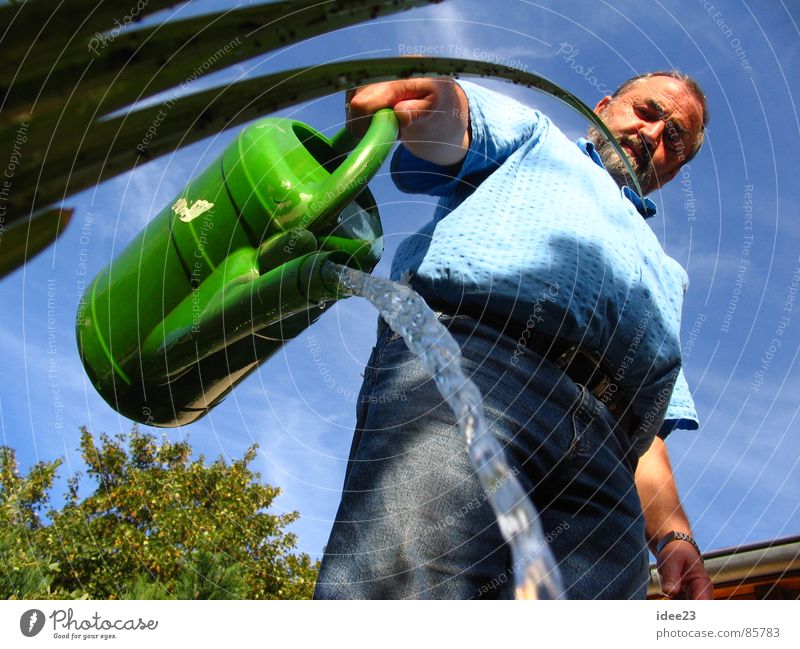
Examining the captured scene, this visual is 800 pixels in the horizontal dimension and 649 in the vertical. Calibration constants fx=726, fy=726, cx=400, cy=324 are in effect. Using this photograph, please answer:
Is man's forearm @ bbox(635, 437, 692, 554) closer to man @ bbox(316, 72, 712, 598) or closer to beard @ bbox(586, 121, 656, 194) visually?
man @ bbox(316, 72, 712, 598)

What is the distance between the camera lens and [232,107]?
0.46 metres

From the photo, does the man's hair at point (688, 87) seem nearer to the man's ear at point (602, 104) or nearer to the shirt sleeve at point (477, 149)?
the man's ear at point (602, 104)

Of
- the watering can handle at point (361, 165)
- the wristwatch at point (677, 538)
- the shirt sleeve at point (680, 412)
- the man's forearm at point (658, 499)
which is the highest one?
the watering can handle at point (361, 165)

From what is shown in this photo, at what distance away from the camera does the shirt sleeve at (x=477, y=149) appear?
2.17 feet

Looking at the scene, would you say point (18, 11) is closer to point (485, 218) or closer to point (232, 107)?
point (232, 107)

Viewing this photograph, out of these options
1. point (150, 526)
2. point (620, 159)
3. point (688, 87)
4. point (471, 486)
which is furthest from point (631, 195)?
point (150, 526)

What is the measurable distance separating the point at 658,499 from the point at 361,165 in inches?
21.5

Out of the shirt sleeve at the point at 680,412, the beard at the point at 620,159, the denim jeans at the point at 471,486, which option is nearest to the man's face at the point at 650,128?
the beard at the point at 620,159

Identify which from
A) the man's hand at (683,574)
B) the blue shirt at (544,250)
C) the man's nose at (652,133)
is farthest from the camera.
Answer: the man's nose at (652,133)

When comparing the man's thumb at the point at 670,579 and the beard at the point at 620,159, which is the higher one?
the beard at the point at 620,159

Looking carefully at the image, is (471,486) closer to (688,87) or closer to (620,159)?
(620,159)
